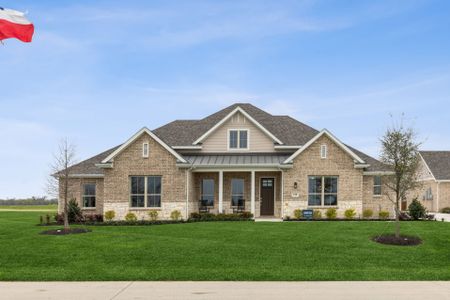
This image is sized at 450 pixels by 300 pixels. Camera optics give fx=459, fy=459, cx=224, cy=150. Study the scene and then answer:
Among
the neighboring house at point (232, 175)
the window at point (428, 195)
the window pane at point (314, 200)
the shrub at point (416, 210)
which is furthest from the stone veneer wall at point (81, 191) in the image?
the window at point (428, 195)

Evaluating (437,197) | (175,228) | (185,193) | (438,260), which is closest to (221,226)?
(175,228)

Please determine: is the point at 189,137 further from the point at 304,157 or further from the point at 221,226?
the point at 221,226

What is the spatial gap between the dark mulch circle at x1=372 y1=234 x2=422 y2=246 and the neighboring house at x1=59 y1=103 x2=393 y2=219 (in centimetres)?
1078

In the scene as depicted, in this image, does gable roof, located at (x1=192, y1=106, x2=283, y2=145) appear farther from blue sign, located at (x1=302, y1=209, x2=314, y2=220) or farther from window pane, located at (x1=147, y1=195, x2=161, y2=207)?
blue sign, located at (x1=302, y1=209, x2=314, y2=220)

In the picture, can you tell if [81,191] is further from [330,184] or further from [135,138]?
[330,184]

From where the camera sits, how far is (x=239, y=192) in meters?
30.0

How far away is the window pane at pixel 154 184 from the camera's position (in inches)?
1093

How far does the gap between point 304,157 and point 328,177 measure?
195 centimetres

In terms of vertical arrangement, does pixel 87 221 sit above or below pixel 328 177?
below

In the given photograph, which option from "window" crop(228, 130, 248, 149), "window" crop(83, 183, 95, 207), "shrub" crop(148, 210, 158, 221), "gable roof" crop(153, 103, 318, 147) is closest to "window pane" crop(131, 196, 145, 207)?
"shrub" crop(148, 210, 158, 221)

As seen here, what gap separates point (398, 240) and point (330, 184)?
1192 centimetres

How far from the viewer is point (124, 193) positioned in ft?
90.8

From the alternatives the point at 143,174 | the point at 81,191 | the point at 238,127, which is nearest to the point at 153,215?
the point at 143,174
